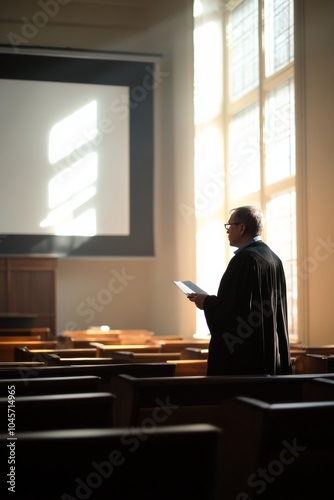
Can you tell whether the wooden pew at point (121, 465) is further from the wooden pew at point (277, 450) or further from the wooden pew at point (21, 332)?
the wooden pew at point (21, 332)

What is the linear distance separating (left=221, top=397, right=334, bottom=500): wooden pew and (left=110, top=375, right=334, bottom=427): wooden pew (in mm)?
527

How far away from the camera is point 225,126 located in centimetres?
1068

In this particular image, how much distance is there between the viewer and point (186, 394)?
2688 mm

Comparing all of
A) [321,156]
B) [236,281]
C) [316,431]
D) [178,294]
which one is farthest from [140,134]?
[316,431]

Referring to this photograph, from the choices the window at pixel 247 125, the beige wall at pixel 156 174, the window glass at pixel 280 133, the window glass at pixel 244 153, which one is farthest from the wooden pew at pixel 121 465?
the beige wall at pixel 156 174

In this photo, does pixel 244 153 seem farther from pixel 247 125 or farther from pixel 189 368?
pixel 189 368

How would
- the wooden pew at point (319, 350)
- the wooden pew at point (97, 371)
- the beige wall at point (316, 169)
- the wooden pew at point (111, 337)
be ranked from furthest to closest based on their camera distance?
the wooden pew at point (111, 337) → the beige wall at point (316, 169) → the wooden pew at point (319, 350) → the wooden pew at point (97, 371)

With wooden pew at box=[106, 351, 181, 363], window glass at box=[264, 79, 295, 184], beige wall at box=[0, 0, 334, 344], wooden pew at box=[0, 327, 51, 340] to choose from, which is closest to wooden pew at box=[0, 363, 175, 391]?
wooden pew at box=[106, 351, 181, 363]

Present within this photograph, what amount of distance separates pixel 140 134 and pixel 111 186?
36.9 inches

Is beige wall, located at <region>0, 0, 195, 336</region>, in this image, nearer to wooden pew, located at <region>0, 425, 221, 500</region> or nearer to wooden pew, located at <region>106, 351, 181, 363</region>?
wooden pew, located at <region>106, 351, 181, 363</region>

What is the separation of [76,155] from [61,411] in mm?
10094

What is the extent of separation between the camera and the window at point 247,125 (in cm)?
855

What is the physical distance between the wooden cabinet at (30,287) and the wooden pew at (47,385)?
29.8 ft

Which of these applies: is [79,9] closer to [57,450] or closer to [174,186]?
[174,186]
